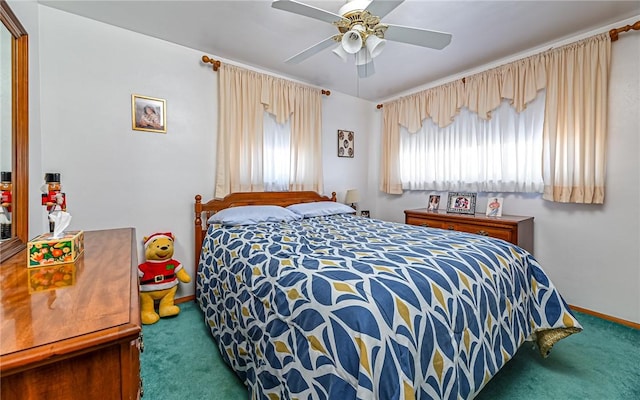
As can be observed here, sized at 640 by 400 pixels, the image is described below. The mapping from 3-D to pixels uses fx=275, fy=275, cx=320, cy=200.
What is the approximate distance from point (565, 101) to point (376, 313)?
9.76ft

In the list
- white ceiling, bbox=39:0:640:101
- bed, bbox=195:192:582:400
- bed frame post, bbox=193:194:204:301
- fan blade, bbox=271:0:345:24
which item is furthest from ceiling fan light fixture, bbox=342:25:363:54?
bed frame post, bbox=193:194:204:301

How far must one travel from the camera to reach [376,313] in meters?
1.00

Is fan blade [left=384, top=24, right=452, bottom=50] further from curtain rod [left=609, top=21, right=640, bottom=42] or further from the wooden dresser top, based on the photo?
the wooden dresser top

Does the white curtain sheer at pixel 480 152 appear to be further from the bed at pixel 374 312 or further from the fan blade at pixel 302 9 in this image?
the fan blade at pixel 302 9

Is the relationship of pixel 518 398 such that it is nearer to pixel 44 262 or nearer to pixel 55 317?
pixel 55 317

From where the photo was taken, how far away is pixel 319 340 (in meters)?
1.03

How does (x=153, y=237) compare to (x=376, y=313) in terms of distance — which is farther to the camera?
(x=153, y=237)

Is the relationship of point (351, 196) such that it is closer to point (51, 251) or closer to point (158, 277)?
point (158, 277)

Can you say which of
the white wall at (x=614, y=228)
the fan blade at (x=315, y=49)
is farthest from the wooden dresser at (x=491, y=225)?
the fan blade at (x=315, y=49)

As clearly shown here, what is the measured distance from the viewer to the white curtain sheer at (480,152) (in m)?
2.88

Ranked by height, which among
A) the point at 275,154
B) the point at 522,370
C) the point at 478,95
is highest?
the point at 478,95

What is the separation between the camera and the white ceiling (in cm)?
213

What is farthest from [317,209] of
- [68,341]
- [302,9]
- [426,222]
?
[68,341]

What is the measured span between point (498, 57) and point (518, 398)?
10.4ft
